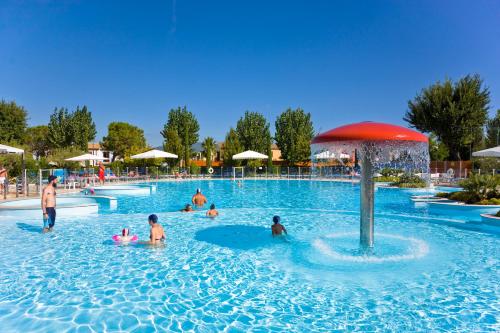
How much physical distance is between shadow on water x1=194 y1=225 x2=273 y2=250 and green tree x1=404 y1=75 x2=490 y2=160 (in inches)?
1260

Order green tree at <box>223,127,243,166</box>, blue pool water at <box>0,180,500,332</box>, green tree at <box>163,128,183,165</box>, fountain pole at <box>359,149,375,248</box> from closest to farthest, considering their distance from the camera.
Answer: blue pool water at <box>0,180,500,332</box> < fountain pole at <box>359,149,375,248</box> < green tree at <box>163,128,183,165</box> < green tree at <box>223,127,243,166</box>

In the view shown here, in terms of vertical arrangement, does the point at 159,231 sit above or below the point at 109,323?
above

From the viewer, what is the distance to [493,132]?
47281 mm

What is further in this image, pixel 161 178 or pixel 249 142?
pixel 249 142

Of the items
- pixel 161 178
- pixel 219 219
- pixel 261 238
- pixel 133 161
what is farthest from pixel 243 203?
pixel 133 161

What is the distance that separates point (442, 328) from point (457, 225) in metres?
8.23

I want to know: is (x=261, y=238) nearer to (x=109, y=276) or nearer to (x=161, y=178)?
(x=109, y=276)

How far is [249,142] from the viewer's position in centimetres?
4428

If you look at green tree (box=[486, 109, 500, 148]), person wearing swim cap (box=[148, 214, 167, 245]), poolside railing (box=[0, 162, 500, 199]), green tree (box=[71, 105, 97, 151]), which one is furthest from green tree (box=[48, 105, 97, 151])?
green tree (box=[486, 109, 500, 148])

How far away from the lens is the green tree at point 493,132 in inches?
1724

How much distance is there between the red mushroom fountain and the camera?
22.5 feet

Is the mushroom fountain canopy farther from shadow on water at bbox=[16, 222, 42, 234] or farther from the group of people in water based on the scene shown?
shadow on water at bbox=[16, 222, 42, 234]

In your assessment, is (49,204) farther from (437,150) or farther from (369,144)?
(437,150)

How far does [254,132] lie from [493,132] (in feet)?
103
